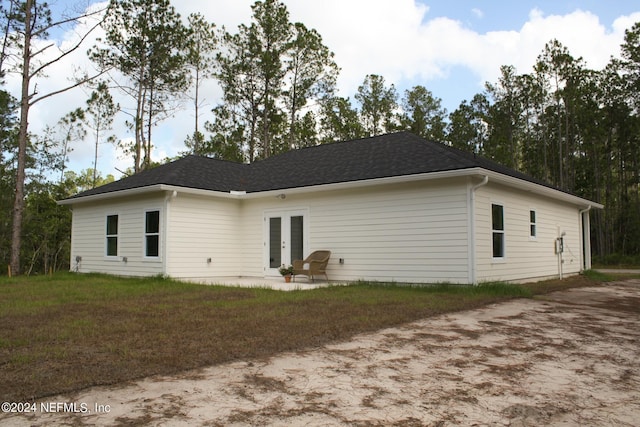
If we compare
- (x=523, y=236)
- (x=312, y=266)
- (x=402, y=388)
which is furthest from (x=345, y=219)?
(x=402, y=388)

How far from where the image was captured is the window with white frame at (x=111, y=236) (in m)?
13.5

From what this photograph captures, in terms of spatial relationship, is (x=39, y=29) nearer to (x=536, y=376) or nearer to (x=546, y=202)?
(x=546, y=202)

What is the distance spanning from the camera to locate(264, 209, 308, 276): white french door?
1224 cm

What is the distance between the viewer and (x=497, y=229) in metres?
10.5

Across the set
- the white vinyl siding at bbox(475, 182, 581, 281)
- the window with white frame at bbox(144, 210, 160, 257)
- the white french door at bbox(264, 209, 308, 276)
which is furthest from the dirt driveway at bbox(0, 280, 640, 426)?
the window with white frame at bbox(144, 210, 160, 257)

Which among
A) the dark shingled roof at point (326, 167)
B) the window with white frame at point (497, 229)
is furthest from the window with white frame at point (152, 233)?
the window with white frame at point (497, 229)

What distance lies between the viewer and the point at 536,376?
3.70m

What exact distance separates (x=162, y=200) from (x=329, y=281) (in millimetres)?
4657

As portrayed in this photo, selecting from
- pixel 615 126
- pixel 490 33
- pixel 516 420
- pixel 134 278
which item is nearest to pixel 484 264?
pixel 516 420

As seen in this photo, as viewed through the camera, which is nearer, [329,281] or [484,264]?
[484,264]

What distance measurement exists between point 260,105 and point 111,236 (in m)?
14.4

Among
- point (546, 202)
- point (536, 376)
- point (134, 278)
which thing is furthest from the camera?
point (546, 202)

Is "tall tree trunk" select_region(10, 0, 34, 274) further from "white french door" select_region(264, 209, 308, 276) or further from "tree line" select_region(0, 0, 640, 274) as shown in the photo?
"white french door" select_region(264, 209, 308, 276)

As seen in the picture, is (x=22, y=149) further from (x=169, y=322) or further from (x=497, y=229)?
(x=497, y=229)
